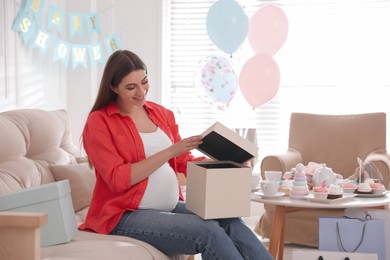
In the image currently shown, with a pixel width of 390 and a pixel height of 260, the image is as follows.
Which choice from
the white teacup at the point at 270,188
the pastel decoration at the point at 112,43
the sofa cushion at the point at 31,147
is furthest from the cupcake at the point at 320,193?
the pastel decoration at the point at 112,43

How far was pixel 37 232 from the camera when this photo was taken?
1.69 metres

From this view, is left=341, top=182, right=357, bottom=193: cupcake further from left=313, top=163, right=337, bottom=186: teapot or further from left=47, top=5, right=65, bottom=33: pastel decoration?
left=47, top=5, right=65, bottom=33: pastel decoration

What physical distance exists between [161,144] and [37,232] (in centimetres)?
82

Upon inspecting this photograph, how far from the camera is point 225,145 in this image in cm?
229

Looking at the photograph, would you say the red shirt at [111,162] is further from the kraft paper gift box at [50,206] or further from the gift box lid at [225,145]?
the gift box lid at [225,145]

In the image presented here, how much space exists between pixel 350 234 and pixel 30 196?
1.34m

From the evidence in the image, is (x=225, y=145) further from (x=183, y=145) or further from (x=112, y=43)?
(x=112, y=43)

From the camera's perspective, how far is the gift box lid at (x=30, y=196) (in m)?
2.03

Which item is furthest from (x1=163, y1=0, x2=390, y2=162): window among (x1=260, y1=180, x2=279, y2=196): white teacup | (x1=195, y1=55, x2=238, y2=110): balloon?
(x1=260, y1=180, x2=279, y2=196): white teacup

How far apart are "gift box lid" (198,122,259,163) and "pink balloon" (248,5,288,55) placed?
214cm

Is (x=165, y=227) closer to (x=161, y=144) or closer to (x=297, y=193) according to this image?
(x=161, y=144)

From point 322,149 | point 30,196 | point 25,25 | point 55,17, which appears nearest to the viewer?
point 30,196

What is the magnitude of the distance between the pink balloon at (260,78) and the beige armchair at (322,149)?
25cm

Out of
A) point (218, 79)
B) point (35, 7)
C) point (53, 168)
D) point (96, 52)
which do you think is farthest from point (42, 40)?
point (53, 168)
